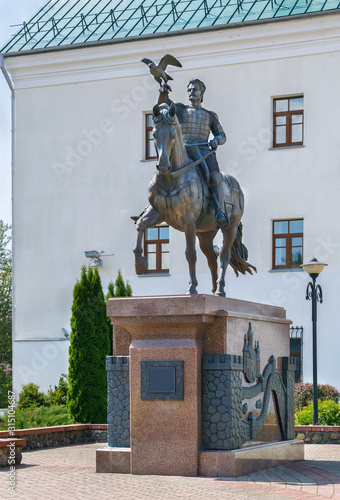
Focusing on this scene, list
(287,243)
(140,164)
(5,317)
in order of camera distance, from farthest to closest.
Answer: (5,317), (140,164), (287,243)

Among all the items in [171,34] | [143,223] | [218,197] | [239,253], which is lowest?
[239,253]

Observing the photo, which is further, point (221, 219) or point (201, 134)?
point (201, 134)

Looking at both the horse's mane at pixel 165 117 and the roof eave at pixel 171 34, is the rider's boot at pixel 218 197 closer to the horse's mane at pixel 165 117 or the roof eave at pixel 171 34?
the horse's mane at pixel 165 117

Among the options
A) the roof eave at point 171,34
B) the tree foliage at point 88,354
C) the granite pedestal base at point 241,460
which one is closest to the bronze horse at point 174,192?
the granite pedestal base at point 241,460

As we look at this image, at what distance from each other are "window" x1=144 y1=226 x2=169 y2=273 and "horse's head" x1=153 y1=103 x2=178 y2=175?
52.7 feet

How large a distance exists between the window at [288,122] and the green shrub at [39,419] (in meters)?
11.1

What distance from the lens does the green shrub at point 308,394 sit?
897 inches

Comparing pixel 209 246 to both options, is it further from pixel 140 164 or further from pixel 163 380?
pixel 140 164

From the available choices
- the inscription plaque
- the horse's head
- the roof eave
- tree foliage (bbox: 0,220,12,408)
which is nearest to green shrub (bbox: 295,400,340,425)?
the inscription plaque

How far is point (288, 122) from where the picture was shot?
2694 cm

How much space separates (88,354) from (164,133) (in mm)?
9812

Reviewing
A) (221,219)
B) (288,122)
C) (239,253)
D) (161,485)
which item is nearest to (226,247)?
(239,253)

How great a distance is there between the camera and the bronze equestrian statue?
12.2 metres

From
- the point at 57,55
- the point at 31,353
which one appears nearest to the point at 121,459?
the point at 31,353
